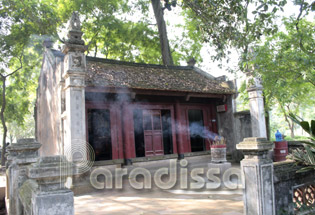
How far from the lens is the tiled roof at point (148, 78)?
895cm

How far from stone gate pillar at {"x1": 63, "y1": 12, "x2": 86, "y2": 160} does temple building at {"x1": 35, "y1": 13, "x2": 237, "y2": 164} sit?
0.03 meters

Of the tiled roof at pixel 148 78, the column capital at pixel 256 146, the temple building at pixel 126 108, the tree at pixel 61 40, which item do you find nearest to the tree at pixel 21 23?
the tree at pixel 61 40

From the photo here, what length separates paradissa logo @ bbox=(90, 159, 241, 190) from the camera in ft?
24.3

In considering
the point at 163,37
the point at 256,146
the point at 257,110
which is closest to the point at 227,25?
the point at 256,146

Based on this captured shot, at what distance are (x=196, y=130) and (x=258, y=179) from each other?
8067mm

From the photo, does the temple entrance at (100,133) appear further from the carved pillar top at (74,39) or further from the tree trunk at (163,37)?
the tree trunk at (163,37)

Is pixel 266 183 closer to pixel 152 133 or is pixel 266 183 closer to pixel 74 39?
pixel 74 39

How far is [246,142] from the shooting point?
13.0 feet

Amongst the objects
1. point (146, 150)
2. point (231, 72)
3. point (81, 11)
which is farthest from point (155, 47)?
point (231, 72)

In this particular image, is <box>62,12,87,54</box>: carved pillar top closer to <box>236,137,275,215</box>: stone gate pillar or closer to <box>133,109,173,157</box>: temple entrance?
<box>133,109,173,157</box>: temple entrance

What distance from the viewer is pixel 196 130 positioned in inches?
466

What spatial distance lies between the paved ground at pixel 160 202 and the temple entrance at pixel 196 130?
15.2ft

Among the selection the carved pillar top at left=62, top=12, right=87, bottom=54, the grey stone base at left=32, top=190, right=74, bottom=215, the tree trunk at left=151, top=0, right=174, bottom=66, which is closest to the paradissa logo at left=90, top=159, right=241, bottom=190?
the carved pillar top at left=62, top=12, right=87, bottom=54

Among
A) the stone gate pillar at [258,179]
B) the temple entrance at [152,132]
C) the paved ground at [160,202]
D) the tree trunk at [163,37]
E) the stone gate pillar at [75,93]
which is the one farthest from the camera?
the tree trunk at [163,37]
